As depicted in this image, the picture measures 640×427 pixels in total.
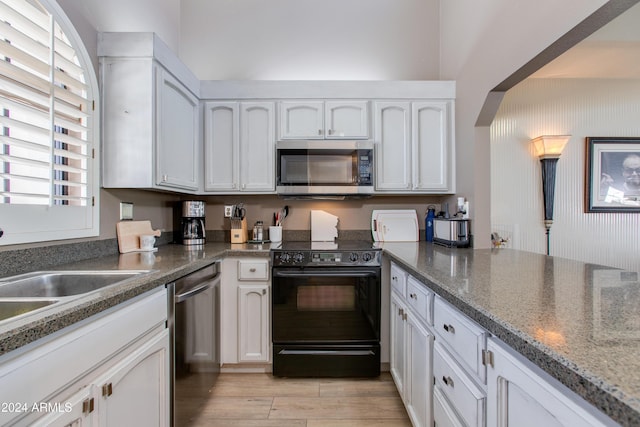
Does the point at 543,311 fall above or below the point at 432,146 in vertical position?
below

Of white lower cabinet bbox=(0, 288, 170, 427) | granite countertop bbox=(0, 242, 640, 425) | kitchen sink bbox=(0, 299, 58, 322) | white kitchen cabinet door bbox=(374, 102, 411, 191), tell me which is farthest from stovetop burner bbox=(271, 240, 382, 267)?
kitchen sink bbox=(0, 299, 58, 322)

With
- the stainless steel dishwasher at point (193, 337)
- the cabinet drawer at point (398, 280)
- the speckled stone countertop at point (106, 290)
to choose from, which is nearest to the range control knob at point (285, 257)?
the speckled stone countertop at point (106, 290)

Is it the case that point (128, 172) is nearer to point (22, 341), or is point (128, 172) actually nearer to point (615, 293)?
point (22, 341)

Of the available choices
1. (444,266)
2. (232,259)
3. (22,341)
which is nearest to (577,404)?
(444,266)

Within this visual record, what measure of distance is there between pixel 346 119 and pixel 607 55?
1.87 metres

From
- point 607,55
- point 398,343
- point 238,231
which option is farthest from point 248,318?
point 607,55

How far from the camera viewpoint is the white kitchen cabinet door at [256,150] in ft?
8.07

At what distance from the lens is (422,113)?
8.13 ft

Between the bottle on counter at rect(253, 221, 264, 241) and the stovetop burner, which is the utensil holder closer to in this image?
the bottle on counter at rect(253, 221, 264, 241)

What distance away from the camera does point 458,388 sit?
1.00m

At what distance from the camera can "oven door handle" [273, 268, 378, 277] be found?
2.06 metres

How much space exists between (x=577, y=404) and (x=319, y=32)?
308 centimetres

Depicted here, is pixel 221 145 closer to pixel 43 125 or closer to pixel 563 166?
pixel 43 125

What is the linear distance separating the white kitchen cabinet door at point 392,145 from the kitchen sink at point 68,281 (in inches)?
73.0
